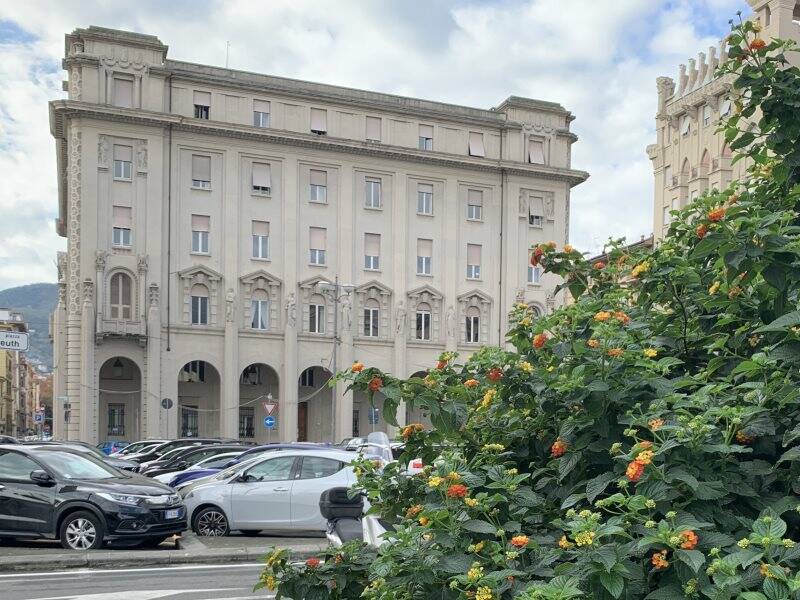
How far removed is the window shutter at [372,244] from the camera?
5459cm

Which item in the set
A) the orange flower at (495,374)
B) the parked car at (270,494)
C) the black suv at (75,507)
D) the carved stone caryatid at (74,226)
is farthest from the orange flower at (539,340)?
the carved stone caryatid at (74,226)

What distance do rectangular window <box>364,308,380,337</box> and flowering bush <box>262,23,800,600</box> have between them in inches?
1978

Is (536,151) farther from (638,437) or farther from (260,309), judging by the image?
(638,437)

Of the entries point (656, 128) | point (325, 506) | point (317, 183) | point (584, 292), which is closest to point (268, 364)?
point (317, 183)

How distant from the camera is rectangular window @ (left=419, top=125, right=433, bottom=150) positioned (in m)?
56.0

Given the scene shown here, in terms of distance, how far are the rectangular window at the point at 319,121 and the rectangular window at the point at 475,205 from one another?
10.1 m

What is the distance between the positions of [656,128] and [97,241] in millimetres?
40476

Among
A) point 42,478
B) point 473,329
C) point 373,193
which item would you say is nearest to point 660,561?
point 42,478

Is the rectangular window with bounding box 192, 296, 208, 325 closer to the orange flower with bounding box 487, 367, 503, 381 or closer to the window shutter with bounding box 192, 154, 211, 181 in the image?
the window shutter with bounding box 192, 154, 211, 181

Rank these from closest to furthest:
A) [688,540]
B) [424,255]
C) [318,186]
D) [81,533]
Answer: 1. [688,540]
2. [81,533]
3. [318,186]
4. [424,255]

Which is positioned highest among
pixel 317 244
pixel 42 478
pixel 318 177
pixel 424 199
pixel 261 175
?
pixel 318 177

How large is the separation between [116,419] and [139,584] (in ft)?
135

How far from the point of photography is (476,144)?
188ft

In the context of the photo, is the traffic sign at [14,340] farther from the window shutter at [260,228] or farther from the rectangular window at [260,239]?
the window shutter at [260,228]
